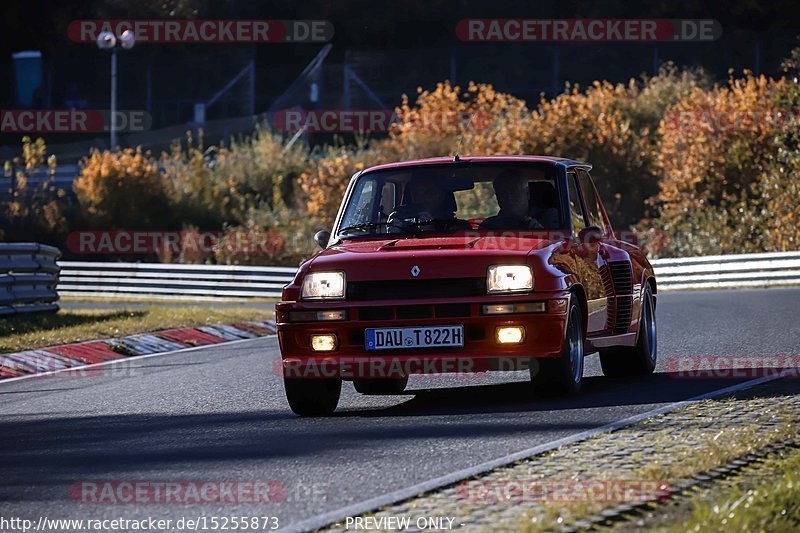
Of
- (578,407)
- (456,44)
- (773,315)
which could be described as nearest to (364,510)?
(578,407)

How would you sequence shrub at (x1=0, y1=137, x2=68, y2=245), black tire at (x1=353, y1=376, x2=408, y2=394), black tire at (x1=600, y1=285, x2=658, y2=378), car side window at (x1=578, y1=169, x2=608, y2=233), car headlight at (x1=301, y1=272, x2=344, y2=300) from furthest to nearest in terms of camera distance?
shrub at (x1=0, y1=137, x2=68, y2=245) < black tire at (x1=600, y1=285, x2=658, y2=378) < car side window at (x1=578, y1=169, x2=608, y2=233) < black tire at (x1=353, y1=376, x2=408, y2=394) < car headlight at (x1=301, y1=272, x2=344, y2=300)

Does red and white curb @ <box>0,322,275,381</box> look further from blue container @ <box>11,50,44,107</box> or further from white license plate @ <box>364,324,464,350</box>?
blue container @ <box>11,50,44,107</box>

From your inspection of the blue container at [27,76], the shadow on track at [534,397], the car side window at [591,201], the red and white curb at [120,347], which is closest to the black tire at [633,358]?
the shadow on track at [534,397]

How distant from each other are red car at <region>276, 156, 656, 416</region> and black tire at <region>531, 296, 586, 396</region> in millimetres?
10

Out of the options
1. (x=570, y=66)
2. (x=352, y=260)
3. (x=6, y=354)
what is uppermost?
(x=570, y=66)

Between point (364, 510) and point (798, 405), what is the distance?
380cm

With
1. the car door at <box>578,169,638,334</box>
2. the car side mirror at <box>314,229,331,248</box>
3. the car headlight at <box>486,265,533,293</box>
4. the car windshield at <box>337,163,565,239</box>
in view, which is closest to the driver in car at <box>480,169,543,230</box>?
the car windshield at <box>337,163,565,239</box>

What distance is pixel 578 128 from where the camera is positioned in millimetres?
42500

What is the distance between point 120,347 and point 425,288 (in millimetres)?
8237

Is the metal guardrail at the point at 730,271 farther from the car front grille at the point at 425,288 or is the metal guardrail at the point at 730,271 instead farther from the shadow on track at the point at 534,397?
the car front grille at the point at 425,288

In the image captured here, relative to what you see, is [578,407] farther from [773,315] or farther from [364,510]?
[773,315]

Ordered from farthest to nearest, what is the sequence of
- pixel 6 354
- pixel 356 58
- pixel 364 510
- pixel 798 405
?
pixel 356 58, pixel 6 354, pixel 798 405, pixel 364 510

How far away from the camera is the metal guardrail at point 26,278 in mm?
18641

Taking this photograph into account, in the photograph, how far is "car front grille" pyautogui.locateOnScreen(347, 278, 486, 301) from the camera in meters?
9.72
